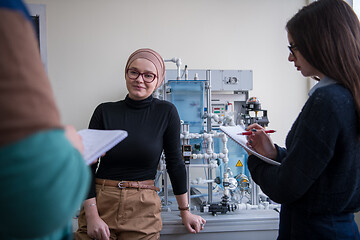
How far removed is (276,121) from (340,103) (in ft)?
8.78

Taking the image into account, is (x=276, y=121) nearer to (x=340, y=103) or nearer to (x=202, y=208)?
(x=202, y=208)

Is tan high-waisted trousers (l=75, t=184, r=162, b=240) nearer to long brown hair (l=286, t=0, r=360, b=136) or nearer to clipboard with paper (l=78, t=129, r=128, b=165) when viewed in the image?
clipboard with paper (l=78, t=129, r=128, b=165)

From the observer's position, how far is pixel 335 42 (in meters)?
0.76

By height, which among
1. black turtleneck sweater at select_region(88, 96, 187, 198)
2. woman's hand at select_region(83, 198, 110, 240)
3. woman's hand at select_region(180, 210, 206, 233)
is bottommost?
woman's hand at select_region(180, 210, 206, 233)

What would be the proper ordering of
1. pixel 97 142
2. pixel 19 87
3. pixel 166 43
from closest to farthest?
pixel 19 87 → pixel 97 142 → pixel 166 43

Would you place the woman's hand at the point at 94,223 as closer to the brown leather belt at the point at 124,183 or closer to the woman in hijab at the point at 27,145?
the brown leather belt at the point at 124,183

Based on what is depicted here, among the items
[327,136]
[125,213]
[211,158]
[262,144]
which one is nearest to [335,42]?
[327,136]

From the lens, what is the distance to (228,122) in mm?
2064

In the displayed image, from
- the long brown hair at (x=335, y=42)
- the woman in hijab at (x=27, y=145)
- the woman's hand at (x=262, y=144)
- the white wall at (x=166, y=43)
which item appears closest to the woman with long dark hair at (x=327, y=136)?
the long brown hair at (x=335, y=42)

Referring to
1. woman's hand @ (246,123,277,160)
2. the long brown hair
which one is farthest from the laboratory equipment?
the long brown hair

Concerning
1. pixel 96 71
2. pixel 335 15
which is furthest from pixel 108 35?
pixel 335 15

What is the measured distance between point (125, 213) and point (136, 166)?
8.3 inches

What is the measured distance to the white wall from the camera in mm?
2941

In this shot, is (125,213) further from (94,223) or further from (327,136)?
(327,136)
